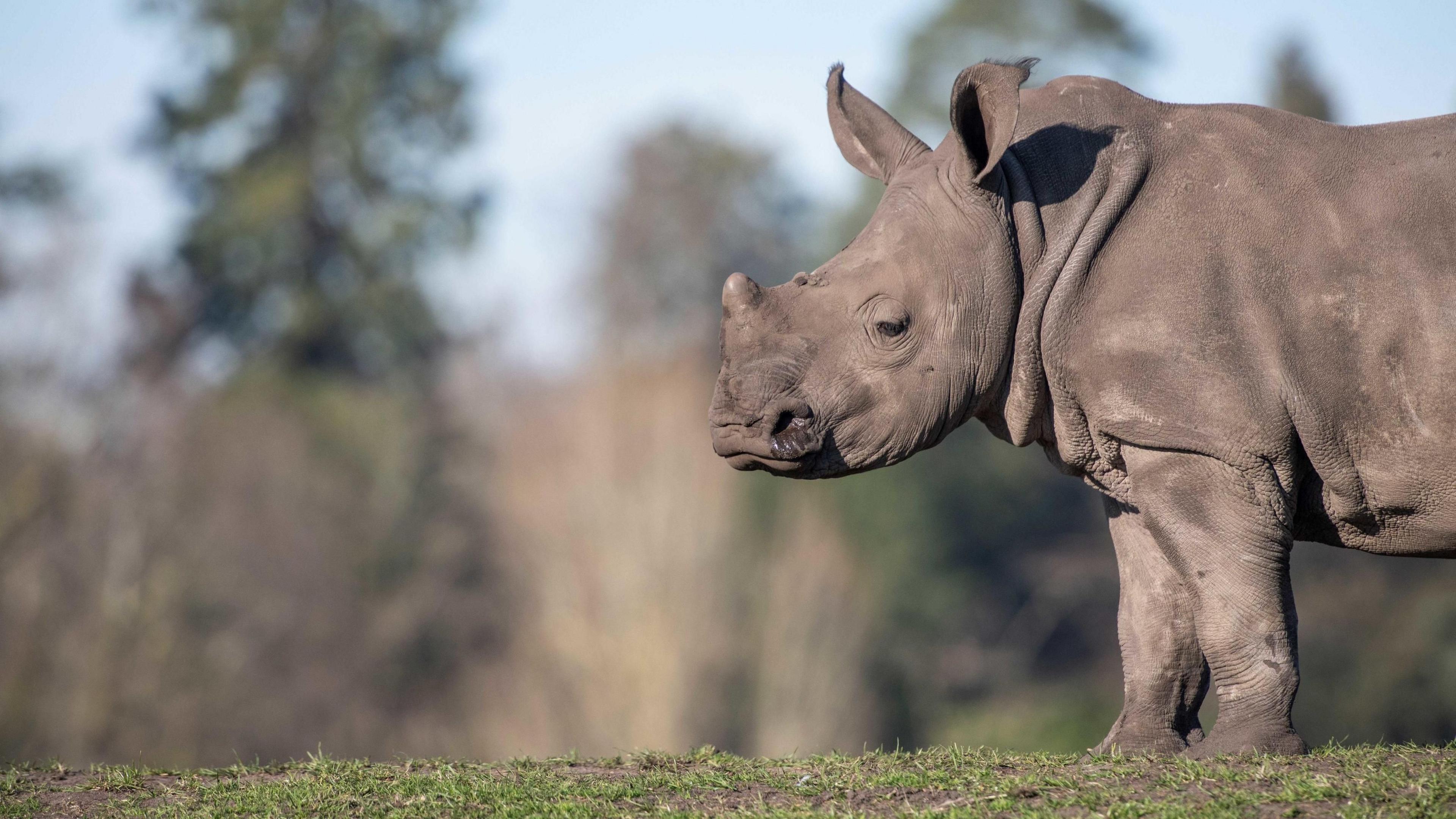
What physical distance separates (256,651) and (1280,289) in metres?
29.9

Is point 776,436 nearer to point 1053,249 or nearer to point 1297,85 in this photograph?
point 1053,249

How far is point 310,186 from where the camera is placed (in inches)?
1672

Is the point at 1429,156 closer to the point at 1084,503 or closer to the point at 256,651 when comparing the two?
the point at 256,651

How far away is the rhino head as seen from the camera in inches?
247

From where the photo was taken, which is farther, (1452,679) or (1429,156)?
(1452,679)

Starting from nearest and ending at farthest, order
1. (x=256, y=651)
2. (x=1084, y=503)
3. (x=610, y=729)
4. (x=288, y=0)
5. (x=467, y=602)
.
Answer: (x=610, y=729) < (x=256, y=651) < (x=467, y=602) < (x=288, y=0) < (x=1084, y=503)

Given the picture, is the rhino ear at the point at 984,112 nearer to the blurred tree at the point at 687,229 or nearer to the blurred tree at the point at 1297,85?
the blurred tree at the point at 1297,85

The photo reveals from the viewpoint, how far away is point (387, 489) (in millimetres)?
36219

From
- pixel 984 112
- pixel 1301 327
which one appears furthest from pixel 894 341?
pixel 1301 327

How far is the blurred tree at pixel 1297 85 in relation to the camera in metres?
41.7

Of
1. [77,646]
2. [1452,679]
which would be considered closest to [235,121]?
[77,646]

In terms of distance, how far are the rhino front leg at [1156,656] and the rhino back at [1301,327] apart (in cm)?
67

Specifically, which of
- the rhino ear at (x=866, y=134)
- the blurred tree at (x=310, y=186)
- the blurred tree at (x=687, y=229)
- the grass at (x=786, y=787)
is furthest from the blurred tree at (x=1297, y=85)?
the grass at (x=786, y=787)

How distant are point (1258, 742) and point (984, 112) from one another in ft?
8.59
